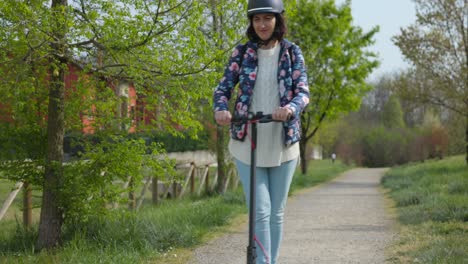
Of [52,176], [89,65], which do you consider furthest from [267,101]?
[52,176]

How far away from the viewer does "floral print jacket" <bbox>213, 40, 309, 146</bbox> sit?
383 cm

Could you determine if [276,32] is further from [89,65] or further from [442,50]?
[442,50]

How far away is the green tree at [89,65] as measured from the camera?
5953 mm

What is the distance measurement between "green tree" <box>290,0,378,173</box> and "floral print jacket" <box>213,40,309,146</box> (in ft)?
59.0

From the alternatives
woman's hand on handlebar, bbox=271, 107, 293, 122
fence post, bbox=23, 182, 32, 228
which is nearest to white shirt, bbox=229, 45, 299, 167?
woman's hand on handlebar, bbox=271, 107, 293, 122

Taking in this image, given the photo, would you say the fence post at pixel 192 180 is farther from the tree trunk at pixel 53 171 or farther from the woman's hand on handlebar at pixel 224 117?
the woman's hand on handlebar at pixel 224 117

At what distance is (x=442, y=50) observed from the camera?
894 inches

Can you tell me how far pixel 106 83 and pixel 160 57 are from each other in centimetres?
102

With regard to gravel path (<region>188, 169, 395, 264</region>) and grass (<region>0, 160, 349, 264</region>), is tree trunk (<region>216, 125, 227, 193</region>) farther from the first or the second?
grass (<region>0, 160, 349, 264</region>)

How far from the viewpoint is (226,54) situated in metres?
7.19

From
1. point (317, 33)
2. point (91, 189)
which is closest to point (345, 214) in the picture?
point (91, 189)

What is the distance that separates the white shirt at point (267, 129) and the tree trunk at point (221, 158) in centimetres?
1111

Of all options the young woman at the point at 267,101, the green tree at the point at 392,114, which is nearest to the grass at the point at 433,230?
the young woman at the point at 267,101

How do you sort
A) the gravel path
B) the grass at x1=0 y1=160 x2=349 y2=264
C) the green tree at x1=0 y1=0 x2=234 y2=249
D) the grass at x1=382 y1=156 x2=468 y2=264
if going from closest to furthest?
the grass at x1=382 y1=156 x2=468 y2=264 → the green tree at x1=0 y1=0 x2=234 y2=249 → the grass at x1=0 y1=160 x2=349 y2=264 → the gravel path
